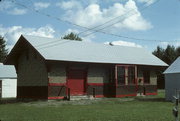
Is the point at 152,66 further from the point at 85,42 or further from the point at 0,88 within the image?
the point at 0,88

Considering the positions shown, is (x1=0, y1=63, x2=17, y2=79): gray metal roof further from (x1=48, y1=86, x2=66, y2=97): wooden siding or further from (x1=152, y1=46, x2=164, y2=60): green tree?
(x1=152, y1=46, x2=164, y2=60): green tree

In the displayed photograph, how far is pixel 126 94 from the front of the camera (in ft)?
106

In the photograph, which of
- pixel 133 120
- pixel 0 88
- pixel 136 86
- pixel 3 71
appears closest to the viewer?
pixel 133 120

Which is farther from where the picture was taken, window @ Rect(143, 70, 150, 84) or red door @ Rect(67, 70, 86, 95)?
window @ Rect(143, 70, 150, 84)

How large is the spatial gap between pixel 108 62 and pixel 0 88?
1493cm

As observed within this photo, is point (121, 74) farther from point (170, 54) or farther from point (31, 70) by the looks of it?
point (170, 54)

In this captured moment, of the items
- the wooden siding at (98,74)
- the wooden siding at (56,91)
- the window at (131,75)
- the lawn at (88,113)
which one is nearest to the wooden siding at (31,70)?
the wooden siding at (56,91)

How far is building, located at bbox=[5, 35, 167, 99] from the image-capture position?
92.5 ft

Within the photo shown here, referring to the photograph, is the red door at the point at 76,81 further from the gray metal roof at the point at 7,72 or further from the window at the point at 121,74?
the gray metal roof at the point at 7,72

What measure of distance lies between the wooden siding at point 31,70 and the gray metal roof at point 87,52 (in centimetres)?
136

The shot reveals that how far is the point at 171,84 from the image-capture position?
26.3 metres

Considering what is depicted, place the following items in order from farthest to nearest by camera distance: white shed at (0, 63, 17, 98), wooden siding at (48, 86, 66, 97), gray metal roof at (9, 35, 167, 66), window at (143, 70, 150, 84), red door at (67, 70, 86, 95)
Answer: white shed at (0, 63, 17, 98), window at (143, 70, 150, 84), red door at (67, 70, 86, 95), gray metal roof at (9, 35, 167, 66), wooden siding at (48, 86, 66, 97)

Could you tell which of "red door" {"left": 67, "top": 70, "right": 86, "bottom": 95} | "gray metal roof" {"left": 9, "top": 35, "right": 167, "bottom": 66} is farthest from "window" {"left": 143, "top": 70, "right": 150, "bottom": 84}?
"red door" {"left": 67, "top": 70, "right": 86, "bottom": 95}

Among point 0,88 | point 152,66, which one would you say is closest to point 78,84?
point 152,66
